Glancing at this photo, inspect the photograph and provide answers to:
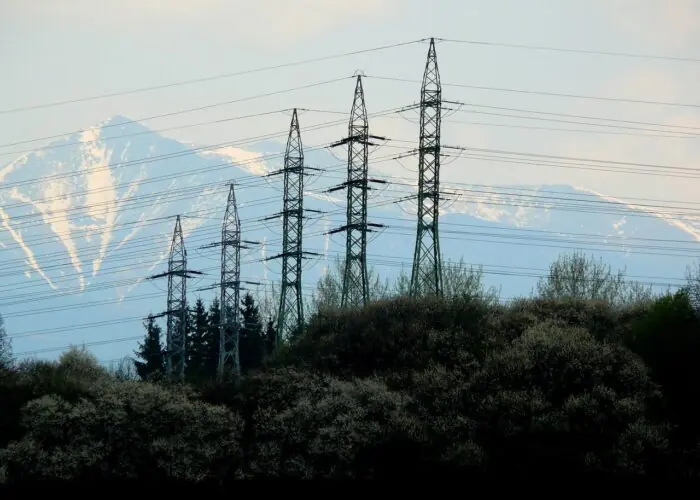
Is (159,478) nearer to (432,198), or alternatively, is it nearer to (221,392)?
(221,392)

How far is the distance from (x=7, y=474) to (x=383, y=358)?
18.7 metres

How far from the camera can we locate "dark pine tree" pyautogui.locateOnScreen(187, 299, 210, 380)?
102 meters

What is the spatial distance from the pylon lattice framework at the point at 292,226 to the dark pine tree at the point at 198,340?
574 inches

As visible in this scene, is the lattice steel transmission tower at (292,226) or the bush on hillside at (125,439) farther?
the lattice steel transmission tower at (292,226)

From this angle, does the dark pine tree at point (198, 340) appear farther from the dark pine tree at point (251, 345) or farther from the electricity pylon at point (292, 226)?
the electricity pylon at point (292, 226)

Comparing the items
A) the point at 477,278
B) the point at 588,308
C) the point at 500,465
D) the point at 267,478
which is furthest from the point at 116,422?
the point at 477,278

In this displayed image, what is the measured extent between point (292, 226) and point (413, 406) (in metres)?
31.7

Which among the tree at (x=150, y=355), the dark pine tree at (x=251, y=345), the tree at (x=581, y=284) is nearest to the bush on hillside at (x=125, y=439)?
the dark pine tree at (x=251, y=345)

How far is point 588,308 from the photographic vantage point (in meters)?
62.3

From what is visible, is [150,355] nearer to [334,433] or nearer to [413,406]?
[413,406]

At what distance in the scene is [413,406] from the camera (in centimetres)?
5606

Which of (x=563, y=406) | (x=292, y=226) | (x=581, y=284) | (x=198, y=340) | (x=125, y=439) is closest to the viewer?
(x=563, y=406)

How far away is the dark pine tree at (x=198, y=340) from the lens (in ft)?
334

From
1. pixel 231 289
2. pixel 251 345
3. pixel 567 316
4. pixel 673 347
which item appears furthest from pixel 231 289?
pixel 673 347
